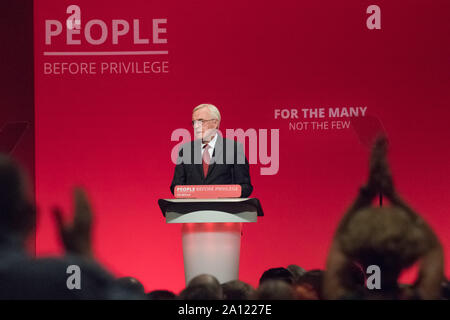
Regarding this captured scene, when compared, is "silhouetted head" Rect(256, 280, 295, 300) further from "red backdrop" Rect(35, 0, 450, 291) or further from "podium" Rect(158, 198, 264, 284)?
"red backdrop" Rect(35, 0, 450, 291)

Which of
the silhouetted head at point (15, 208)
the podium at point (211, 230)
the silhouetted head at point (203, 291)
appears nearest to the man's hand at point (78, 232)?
the silhouetted head at point (15, 208)

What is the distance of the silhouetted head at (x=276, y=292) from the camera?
325cm

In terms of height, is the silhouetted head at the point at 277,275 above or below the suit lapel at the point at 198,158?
below

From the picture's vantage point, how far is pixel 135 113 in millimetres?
5965

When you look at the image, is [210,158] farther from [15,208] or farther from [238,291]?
[15,208]

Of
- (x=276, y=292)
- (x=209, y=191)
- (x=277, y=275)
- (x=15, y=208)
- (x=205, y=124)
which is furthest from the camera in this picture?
(x=205, y=124)

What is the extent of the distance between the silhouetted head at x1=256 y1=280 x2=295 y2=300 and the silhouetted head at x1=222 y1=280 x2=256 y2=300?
0.20 ft

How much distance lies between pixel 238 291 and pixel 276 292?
0.85 ft

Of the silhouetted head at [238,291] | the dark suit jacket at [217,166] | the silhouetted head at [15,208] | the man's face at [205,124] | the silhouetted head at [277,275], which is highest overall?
the man's face at [205,124]

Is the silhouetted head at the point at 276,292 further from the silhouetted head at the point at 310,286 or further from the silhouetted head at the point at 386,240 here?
the silhouetted head at the point at 386,240

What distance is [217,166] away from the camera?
15.3 ft

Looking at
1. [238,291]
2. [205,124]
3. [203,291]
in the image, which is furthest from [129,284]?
[205,124]

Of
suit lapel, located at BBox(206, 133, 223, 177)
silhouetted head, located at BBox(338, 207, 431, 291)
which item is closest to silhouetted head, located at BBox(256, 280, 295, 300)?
silhouetted head, located at BBox(338, 207, 431, 291)

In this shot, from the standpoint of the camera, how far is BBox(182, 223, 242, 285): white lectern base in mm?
4358
